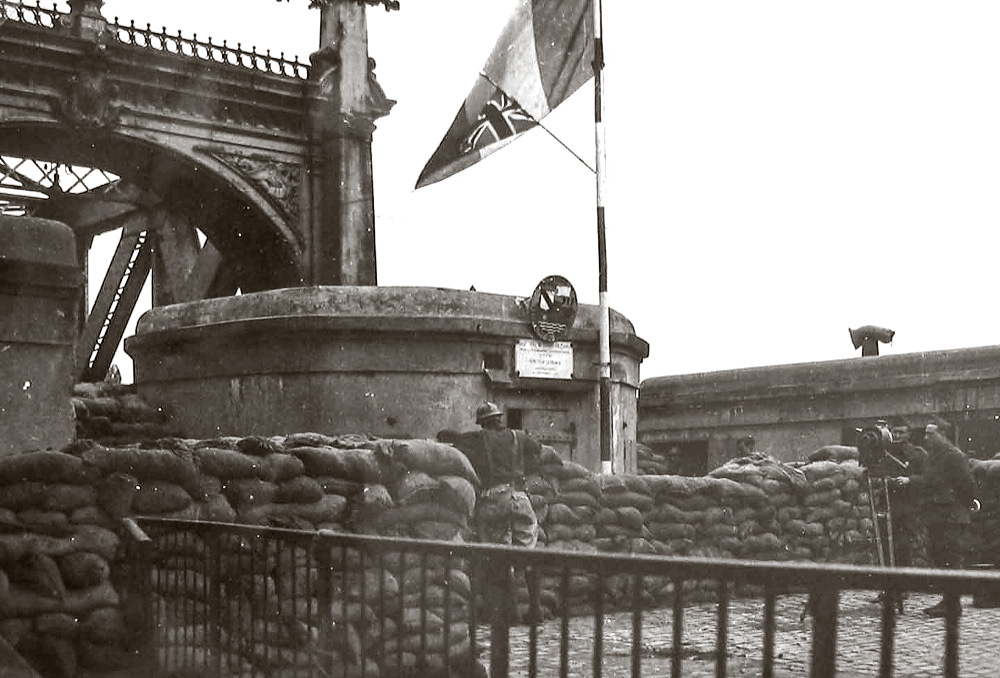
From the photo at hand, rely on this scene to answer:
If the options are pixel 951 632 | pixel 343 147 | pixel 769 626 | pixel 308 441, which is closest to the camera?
pixel 951 632

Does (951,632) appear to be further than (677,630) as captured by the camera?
No

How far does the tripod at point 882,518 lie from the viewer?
950 cm

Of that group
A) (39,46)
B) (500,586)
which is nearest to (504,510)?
(500,586)

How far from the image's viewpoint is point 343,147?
55.6ft

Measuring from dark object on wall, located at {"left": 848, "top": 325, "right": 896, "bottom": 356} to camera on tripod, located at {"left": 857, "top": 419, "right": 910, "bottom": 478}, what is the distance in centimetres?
831

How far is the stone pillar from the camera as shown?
1661 cm

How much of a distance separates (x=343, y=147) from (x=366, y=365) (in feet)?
19.3

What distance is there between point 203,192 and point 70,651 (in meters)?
11.9

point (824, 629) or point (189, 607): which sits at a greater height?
point (824, 629)

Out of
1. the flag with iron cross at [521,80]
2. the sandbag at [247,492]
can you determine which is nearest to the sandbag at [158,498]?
the sandbag at [247,492]

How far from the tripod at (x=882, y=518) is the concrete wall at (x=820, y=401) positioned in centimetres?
403

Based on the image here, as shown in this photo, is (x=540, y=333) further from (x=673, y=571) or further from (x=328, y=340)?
(x=673, y=571)

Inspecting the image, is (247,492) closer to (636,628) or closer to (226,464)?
(226,464)

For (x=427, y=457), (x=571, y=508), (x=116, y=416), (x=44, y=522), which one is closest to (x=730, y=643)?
(x=427, y=457)
